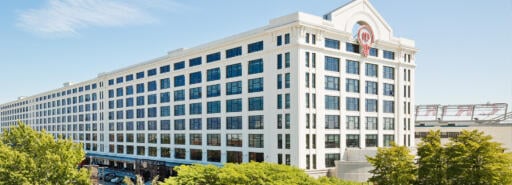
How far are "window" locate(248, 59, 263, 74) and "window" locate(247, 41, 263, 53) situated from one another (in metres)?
1.46

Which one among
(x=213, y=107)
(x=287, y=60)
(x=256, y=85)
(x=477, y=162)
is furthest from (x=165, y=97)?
(x=477, y=162)

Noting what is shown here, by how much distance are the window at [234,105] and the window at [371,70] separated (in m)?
18.3

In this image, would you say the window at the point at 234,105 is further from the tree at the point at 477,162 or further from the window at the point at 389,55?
the tree at the point at 477,162

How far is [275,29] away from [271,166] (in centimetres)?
2052

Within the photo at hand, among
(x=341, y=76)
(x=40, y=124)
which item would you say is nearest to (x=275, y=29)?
(x=341, y=76)

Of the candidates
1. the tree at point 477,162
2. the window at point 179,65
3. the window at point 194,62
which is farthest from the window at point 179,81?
the tree at point 477,162

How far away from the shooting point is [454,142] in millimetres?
33500

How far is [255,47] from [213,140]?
1621cm

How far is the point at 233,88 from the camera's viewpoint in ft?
185

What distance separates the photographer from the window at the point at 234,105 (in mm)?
55213

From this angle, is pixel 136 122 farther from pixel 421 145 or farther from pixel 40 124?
pixel 40 124

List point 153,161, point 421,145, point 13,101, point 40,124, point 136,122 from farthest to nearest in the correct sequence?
point 13,101 → point 40,124 → point 136,122 → point 153,161 → point 421,145

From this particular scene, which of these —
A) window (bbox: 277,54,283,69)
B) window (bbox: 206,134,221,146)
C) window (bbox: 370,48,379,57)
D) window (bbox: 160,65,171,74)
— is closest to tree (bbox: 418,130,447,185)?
window (bbox: 277,54,283,69)

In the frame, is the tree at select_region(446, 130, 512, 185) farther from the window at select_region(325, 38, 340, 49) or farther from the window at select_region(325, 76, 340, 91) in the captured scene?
the window at select_region(325, 38, 340, 49)
